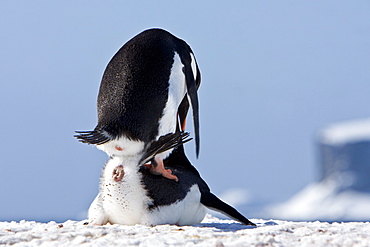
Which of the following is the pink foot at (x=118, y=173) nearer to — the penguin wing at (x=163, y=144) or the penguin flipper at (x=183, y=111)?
the penguin wing at (x=163, y=144)

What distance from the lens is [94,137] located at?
380 centimetres

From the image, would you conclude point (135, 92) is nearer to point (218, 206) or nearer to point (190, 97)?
point (190, 97)

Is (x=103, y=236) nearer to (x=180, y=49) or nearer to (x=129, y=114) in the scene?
(x=129, y=114)

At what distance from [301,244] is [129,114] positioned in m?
1.42

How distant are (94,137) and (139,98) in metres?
0.37

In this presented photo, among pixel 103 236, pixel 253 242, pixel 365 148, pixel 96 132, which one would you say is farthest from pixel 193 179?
pixel 365 148

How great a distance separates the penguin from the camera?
12.8 ft

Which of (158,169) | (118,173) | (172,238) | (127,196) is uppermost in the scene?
(158,169)

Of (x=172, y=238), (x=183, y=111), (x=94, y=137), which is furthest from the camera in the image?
(x=183, y=111)

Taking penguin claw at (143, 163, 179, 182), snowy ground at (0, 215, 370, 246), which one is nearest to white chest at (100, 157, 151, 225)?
penguin claw at (143, 163, 179, 182)

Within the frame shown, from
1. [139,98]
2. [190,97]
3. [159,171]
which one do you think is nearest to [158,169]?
[159,171]

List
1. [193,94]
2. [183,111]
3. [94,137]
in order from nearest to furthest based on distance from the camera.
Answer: [94,137], [193,94], [183,111]

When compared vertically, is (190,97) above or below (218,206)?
above

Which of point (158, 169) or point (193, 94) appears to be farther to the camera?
point (193, 94)
